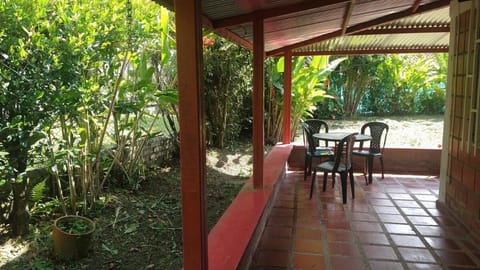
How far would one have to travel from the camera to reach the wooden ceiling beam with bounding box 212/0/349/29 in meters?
3.59

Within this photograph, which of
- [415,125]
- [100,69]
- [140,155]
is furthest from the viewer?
[415,125]

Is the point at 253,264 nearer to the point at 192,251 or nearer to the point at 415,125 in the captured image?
the point at 192,251

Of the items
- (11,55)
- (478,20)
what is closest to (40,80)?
(11,55)

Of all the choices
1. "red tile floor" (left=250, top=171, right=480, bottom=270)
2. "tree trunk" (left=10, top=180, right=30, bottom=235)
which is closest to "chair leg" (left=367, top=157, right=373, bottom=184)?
"red tile floor" (left=250, top=171, right=480, bottom=270)

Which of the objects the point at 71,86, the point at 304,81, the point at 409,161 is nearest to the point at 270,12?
the point at 71,86

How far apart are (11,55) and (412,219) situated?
4.06 m

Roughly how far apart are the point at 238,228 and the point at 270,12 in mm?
2101

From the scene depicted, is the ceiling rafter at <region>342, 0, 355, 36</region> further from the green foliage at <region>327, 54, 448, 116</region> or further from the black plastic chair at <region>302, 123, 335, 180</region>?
the green foliage at <region>327, 54, 448, 116</region>

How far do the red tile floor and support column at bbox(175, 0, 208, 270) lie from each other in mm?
1159

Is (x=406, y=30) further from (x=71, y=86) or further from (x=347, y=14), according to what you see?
(x=71, y=86)

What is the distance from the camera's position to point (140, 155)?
5.13 metres

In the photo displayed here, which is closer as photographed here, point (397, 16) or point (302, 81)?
point (397, 16)

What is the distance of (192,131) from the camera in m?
1.93

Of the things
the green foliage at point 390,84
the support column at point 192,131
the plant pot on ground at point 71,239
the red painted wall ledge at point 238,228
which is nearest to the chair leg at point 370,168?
the red painted wall ledge at point 238,228
